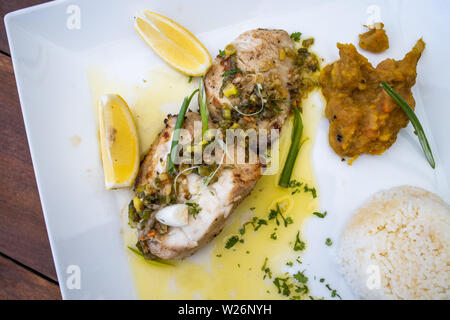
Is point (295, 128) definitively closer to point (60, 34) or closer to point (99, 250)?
point (99, 250)

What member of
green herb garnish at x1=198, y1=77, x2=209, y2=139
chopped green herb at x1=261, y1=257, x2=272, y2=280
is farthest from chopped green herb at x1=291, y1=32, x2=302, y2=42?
chopped green herb at x1=261, y1=257, x2=272, y2=280

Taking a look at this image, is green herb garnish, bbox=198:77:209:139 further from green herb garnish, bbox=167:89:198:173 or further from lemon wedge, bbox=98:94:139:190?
lemon wedge, bbox=98:94:139:190

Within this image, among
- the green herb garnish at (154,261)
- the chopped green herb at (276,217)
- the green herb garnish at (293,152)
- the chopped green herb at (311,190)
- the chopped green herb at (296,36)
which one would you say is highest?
the chopped green herb at (296,36)

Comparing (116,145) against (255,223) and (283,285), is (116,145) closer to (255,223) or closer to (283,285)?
(255,223)

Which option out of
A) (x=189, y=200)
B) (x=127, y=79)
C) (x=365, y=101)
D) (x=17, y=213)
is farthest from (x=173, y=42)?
(x=17, y=213)

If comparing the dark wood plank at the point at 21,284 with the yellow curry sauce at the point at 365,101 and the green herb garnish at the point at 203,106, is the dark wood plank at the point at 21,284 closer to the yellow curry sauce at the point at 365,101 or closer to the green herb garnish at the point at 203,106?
the green herb garnish at the point at 203,106

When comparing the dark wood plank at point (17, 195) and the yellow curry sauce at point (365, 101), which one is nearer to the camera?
the yellow curry sauce at point (365, 101)

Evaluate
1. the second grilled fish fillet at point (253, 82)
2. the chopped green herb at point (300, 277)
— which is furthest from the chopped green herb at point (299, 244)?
the second grilled fish fillet at point (253, 82)
